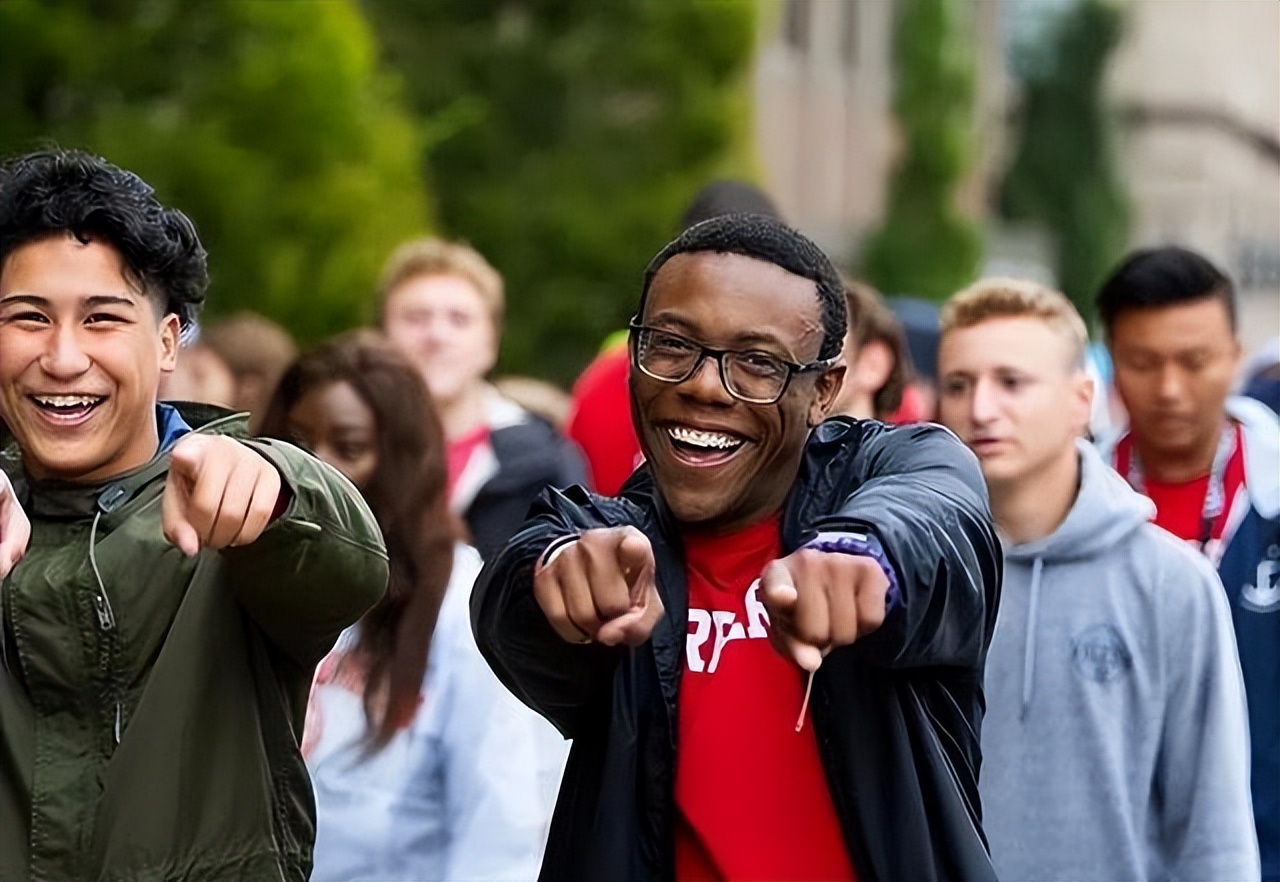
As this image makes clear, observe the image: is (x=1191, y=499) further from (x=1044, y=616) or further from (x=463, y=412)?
(x=463, y=412)

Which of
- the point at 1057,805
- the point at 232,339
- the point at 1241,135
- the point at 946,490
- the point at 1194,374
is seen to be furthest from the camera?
the point at 1241,135

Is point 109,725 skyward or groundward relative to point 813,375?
groundward

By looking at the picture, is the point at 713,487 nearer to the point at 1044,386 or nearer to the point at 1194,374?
the point at 1044,386

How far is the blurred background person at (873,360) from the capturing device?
22.1 ft

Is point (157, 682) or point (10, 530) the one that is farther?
point (157, 682)

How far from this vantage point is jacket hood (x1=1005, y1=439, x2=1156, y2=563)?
18.0 feet

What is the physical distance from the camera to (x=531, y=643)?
362 cm

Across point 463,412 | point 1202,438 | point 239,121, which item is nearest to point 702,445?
point 1202,438

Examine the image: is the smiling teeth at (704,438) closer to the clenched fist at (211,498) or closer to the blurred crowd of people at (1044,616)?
the clenched fist at (211,498)

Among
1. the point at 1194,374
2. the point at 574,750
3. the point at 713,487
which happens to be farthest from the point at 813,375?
the point at 1194,374

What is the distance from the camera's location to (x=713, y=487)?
3715 millimetres

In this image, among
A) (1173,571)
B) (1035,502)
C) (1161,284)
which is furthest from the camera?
(1161,284)

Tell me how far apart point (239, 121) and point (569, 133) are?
37.5 feet

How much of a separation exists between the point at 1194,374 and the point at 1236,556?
0.62 meters
